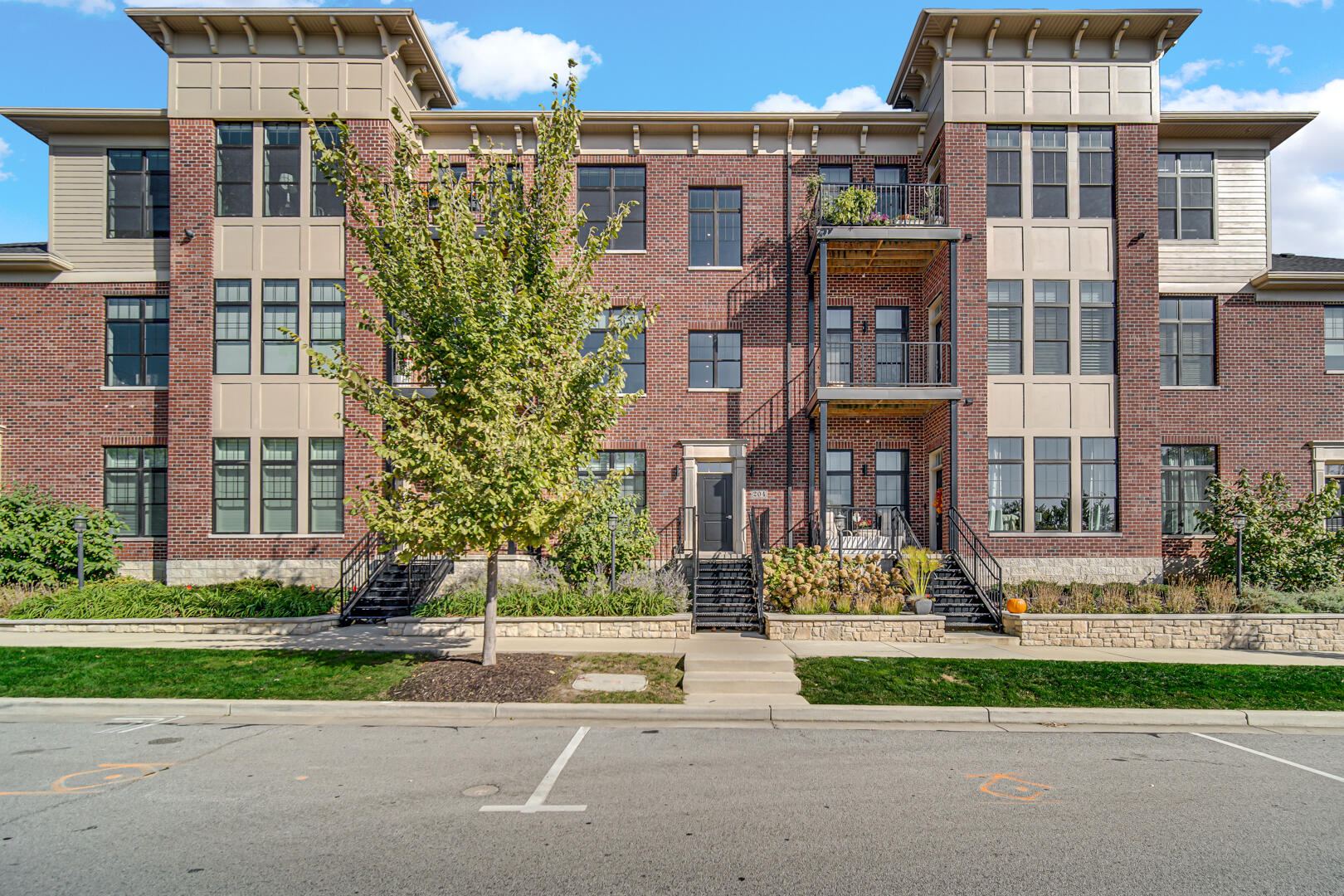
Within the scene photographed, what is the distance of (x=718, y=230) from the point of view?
65.0ft

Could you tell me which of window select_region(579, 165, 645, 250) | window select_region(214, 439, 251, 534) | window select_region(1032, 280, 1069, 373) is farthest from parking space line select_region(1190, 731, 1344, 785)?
window select_region(214, 439, 251, 534)

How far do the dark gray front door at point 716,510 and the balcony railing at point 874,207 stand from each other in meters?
6.39

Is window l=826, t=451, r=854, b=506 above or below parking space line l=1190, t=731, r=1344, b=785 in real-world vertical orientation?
above

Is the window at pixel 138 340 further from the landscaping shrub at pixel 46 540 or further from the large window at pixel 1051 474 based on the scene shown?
the large window at pixel 1051 474

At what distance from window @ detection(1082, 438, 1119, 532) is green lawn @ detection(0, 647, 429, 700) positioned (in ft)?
48.5

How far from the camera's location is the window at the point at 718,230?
Answer: 1978 centimetres

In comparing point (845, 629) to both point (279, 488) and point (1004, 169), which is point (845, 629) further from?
point (279, 488)

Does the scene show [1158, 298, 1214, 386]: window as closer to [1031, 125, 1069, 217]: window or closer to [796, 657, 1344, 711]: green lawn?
[1031, 125, 1069, 217]: window

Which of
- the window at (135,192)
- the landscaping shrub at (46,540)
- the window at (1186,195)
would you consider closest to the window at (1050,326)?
the window at (1186,195)

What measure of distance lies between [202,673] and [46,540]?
8.78 metres

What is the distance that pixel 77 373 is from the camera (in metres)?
18.8

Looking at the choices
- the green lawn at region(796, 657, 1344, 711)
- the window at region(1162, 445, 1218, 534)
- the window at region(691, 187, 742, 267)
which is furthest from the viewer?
the window at region(691, 187, 742, 267)

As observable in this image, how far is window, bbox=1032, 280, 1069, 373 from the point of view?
60.3 ft

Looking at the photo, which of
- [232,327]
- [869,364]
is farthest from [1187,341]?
[232,327]
